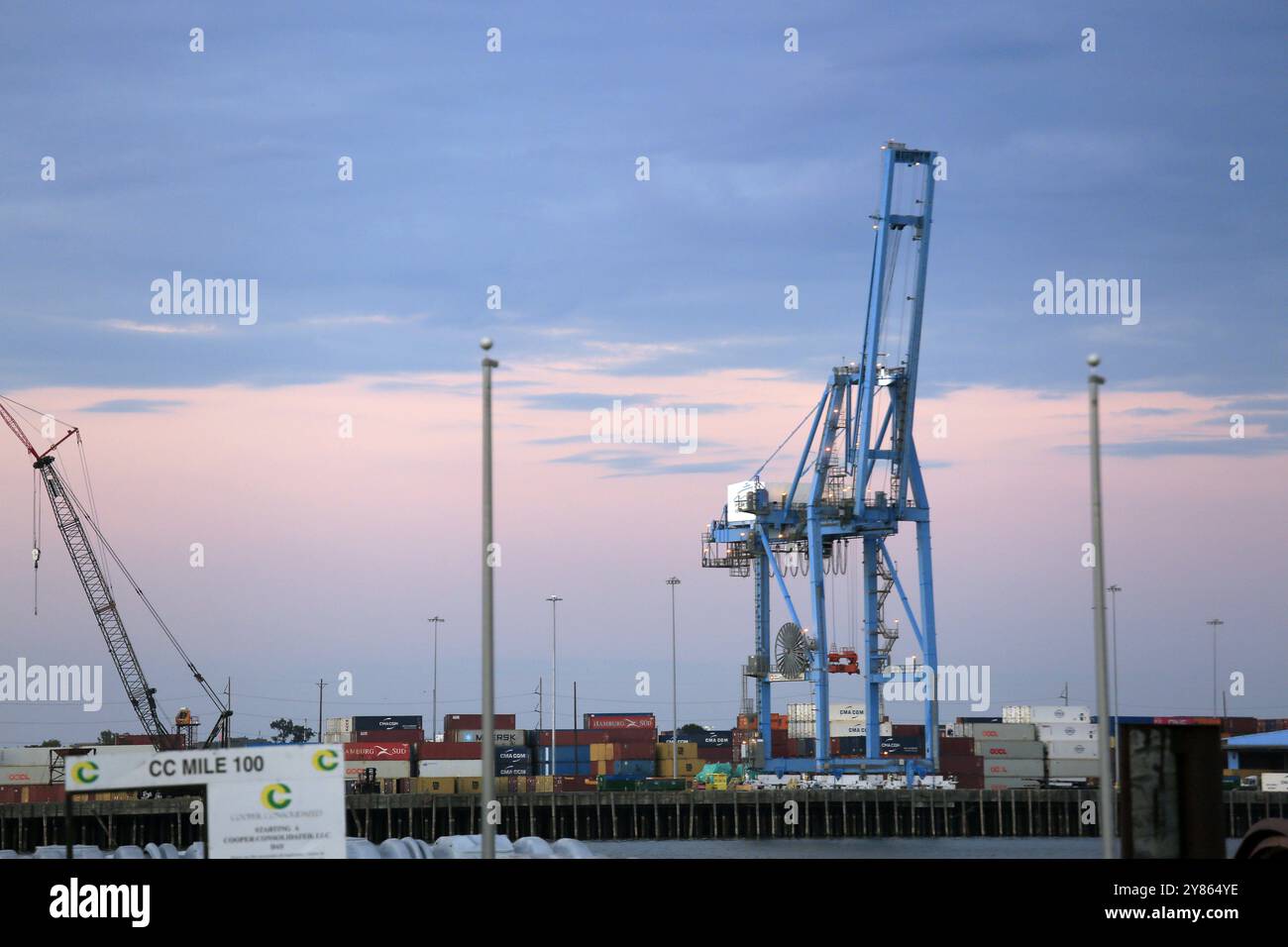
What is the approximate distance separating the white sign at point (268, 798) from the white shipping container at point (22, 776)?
9024cm

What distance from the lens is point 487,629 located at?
69.1 feet

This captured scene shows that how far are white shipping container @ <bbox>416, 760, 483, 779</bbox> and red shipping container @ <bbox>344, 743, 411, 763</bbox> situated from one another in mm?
2570

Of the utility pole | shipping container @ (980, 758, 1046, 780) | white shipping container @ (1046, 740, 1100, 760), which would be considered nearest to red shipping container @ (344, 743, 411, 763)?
shipping container @ (980, 758, 1046, 780)

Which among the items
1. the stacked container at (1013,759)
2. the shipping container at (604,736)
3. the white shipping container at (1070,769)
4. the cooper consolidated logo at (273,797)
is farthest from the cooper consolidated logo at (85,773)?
the shipping container at (604,736)

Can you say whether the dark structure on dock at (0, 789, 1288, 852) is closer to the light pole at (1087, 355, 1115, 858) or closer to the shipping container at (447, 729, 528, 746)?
the shipping container at (447, 729, 528, 746)

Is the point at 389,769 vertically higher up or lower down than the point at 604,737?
lower down

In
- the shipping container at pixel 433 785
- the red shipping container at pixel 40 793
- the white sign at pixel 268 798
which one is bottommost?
the shipping container at pixel 433 785

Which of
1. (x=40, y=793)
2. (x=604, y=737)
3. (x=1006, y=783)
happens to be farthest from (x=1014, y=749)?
(x=40, y=793)

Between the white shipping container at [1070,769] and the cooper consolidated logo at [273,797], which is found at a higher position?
the cooper consolidated logo at [273,797]

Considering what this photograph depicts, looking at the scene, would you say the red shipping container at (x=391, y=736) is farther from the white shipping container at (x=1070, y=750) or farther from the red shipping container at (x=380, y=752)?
the white shipping container at (x=1070, y=750)

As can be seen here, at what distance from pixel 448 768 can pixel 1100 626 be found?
3451 inches

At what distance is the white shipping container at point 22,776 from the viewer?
328ft

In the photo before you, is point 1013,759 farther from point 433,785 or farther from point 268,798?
point 268,798

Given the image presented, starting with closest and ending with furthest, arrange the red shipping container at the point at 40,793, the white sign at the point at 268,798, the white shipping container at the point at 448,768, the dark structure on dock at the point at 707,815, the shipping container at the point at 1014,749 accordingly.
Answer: the white sign at the point at 268,798, the dark structure on dock at the point at 707,815, the red shipping container at the point at 40,793, the shipping container at the point at 1014,749, the white shipping container at the point at 448,768
